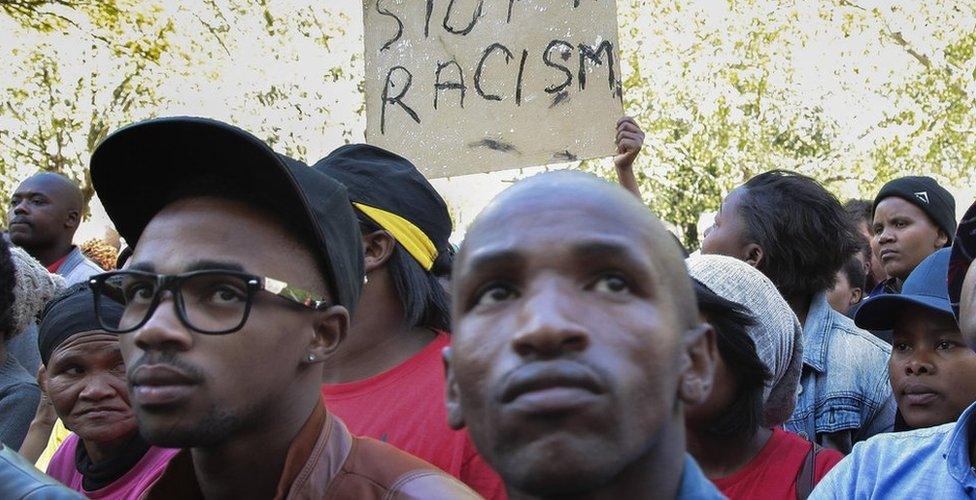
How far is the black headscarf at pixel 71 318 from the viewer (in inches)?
129

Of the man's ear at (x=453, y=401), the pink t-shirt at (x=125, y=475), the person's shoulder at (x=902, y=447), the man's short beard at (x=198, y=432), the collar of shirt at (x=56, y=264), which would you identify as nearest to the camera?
the man's ear at (x=453, y=401)

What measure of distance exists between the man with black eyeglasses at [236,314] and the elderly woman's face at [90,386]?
93cm

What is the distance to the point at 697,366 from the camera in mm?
1645

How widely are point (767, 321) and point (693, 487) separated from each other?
160 centimetres

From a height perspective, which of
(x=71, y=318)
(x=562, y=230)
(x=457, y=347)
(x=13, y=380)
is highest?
(x=562, y=230)

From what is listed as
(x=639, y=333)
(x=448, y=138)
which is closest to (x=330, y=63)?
(x=448, y=138)

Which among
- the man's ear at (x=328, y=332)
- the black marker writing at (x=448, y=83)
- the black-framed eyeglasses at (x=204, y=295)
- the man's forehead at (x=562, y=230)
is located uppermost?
the man's forehead at (x=562, y=230)

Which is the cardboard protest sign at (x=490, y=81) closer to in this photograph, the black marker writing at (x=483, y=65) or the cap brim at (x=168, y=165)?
the black marker writing at (x=483, y=65)

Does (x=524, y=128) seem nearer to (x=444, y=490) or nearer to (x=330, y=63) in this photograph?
(x=444, y=490)

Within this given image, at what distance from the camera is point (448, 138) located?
5.05m

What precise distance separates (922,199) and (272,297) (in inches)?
178

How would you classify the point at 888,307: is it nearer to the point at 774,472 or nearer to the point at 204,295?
the point at 774,472

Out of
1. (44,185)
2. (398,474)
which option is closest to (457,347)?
(398,474)

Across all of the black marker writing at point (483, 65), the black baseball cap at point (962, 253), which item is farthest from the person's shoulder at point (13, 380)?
the black baseball cap at point (962, 253)
